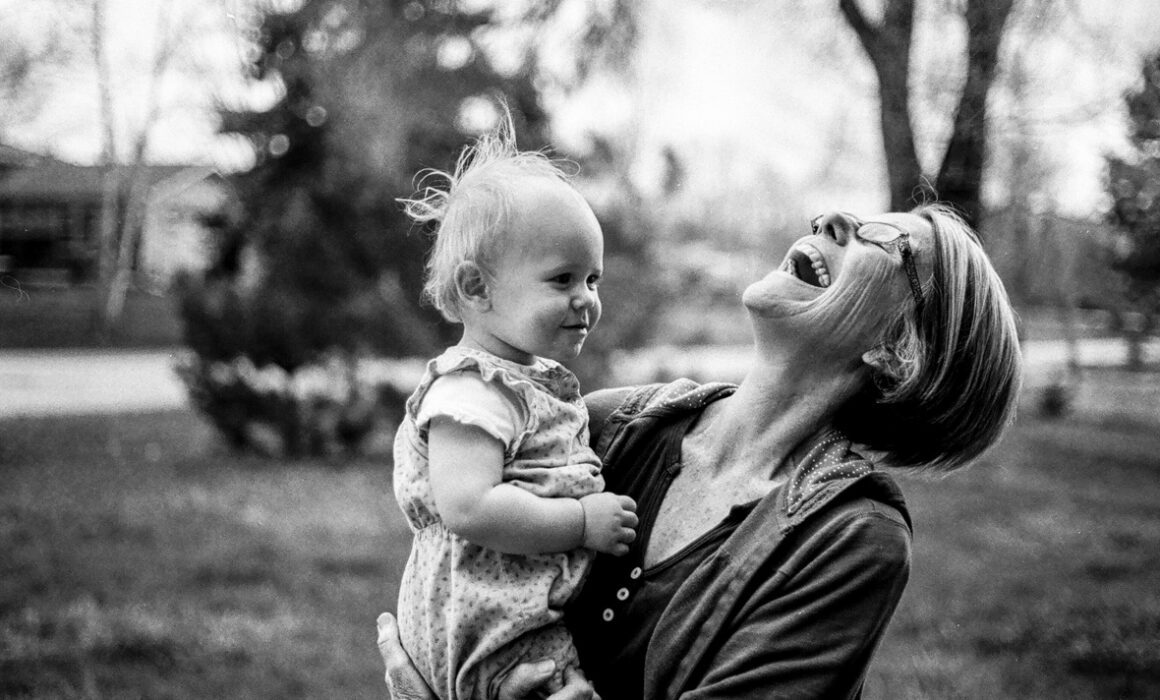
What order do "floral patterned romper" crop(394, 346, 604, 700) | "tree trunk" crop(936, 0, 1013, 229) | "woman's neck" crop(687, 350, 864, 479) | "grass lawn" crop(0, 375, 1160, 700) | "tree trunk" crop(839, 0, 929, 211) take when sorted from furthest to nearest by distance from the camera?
1. "tree trunk" crop(839, 0, 929, 211)
2. "grass lawn" crop(0, 375, 1160, 700)
3. "tree trunk" crop(936, 0, 1013, 229)
4. "woman's neck" crop(687, 350, 864, 479)
5. "floral patterned romper" crop(394, 346, 604, 700)

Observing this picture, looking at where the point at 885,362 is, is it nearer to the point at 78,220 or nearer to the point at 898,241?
the point at 898,241

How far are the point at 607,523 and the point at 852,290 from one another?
1.96ft

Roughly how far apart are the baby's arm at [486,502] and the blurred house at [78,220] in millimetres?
27065

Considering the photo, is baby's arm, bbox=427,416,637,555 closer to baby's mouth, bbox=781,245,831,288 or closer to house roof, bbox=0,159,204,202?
baby's mouth, bbox=781,245,831,288

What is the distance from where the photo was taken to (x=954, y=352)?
1.93 m

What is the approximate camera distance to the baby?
170 centimetres

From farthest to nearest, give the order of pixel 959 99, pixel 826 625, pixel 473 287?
pixel 959 99 → pixel 473 287 → pixel 826 625

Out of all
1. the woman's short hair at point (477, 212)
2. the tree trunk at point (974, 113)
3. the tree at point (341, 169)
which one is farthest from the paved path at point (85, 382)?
the woman's short hair at point (477, 212)

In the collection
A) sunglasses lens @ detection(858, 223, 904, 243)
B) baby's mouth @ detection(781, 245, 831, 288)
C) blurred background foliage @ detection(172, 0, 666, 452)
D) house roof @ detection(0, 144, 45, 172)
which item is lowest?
house roof @ detection(0, 144, 45, 172)

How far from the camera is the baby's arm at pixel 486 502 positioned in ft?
5.47

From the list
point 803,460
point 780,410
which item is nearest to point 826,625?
point 803,460

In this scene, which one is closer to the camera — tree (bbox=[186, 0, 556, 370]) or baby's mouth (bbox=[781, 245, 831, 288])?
baby's mouth (bbox=[781, 245, 831, 288])

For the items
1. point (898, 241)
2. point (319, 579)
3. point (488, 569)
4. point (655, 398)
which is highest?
point (898, 241)

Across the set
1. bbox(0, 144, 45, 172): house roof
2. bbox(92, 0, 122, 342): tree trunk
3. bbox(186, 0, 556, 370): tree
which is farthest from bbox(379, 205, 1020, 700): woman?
bbox(0, 144, 45, 172): house roof
